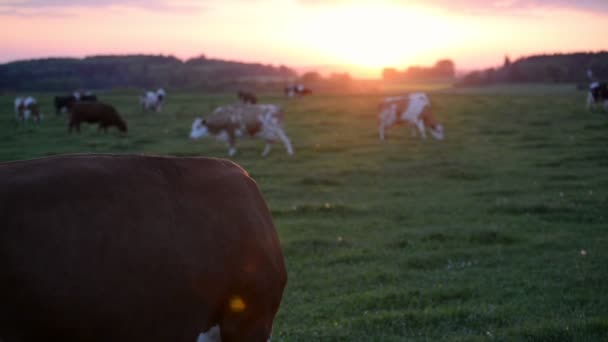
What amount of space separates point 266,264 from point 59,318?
1.17m

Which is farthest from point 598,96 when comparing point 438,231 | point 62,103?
point 62,103

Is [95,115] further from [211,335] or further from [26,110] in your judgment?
[211,335]

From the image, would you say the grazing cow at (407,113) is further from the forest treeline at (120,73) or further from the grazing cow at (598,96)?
the forest treeline at (120,73)

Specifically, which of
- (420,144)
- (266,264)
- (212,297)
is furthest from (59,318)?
(420,144)

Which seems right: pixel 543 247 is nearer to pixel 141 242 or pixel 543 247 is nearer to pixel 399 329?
pixel 399 329

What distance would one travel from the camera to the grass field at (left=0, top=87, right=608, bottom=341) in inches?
237

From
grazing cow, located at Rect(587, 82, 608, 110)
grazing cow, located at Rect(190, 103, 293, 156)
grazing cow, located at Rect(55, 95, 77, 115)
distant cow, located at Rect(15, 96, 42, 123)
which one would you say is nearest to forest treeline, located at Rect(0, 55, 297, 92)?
grazing cow, located at Rect(55, 95, 77, 115)

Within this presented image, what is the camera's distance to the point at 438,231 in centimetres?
948

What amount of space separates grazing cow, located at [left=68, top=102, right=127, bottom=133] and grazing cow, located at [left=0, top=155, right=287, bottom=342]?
26793 millimetres

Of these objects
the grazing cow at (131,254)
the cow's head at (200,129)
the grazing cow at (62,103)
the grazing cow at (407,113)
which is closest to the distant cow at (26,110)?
the grazing cow at (62,103)

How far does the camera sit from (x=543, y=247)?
866cm

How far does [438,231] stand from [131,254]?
7.25 metres

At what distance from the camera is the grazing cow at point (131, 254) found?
2.64 metres

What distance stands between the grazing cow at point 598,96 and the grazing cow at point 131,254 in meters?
33.4
